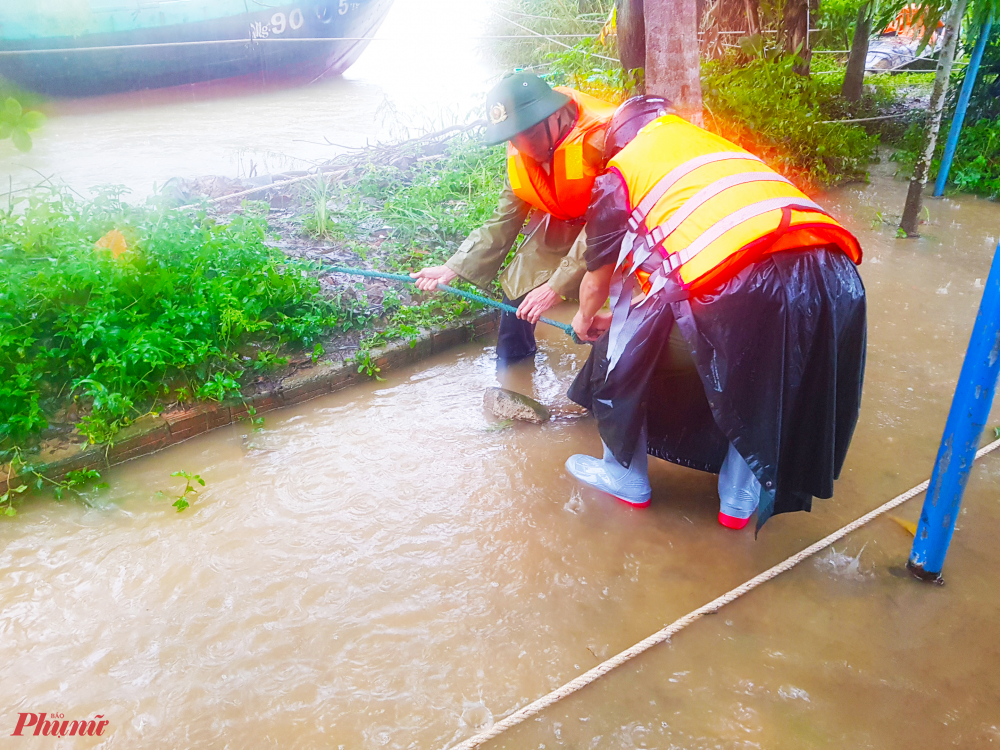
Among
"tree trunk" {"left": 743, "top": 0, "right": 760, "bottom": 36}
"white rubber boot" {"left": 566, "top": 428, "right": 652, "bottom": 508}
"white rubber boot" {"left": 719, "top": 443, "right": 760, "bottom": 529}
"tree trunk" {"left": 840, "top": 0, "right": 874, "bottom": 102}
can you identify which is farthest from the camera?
"tree trunk" {"left": 743, "top": 0, "right": 760, "bottom": 36}

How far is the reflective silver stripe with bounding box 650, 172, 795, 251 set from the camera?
1.95m

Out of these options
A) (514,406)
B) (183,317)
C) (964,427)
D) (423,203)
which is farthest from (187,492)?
(423,203)

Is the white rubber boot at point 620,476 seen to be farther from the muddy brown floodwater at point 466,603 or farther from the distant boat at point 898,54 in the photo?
the distant boat at point 898,54

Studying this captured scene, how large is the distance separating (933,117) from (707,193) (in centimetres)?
448

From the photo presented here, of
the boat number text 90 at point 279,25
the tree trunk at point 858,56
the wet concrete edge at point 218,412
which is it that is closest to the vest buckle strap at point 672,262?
the wet concrete edge at point 218,412

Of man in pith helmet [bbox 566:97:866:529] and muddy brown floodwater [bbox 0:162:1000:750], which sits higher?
man in pith helmet [bbox 566:97:866:529]

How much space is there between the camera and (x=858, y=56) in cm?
809

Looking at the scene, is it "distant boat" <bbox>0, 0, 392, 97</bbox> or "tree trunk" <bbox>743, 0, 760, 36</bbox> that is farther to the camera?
"tree trunk" <bbox>743, 0, 760, 36</bbox>

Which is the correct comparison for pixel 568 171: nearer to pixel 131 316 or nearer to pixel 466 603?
pixel 466 603

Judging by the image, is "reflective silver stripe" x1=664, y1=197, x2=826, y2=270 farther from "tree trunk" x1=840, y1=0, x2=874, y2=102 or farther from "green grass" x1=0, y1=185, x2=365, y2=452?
"tree trunk" x1=840, y1=0, x2=874, y2=102

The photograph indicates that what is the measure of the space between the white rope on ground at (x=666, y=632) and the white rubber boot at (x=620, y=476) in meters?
0.57

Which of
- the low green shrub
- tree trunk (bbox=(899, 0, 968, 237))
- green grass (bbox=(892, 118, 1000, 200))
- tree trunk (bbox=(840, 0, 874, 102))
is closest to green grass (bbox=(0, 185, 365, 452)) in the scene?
the low green shrub

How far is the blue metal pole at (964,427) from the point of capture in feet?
6.15

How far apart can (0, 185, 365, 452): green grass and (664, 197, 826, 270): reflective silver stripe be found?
7.73 ft
